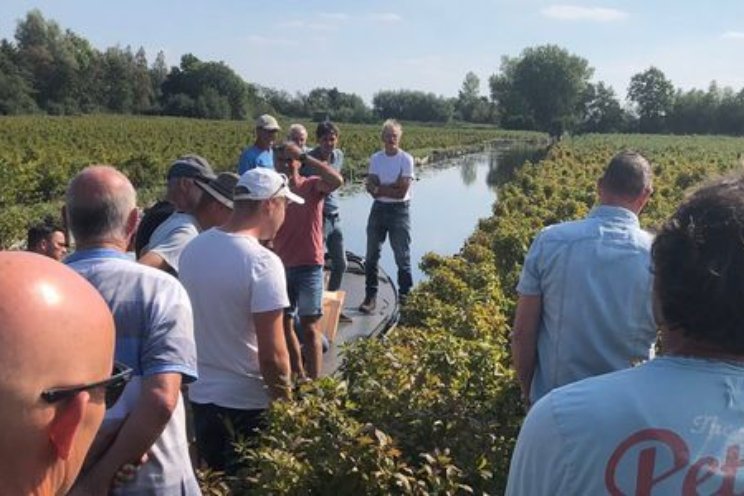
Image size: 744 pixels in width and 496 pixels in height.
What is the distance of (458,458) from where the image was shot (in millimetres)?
3184

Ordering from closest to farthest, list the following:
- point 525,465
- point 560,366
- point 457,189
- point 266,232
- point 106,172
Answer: point 525,465, point 106,172, point 560,366, point 266,232, point 457,189

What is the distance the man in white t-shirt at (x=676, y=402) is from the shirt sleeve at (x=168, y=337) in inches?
51.6

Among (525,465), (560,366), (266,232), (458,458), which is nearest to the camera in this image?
(525,465)

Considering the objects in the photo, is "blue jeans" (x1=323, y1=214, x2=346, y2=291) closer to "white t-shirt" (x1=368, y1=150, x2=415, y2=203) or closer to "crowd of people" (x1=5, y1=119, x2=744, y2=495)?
"white t-shirt" (x1=368, y1=150, x2=415, y2=203)

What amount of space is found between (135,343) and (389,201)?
18.5ft

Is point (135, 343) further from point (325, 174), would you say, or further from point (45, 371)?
point (325, 174)

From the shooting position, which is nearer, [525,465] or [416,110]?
[525,465]

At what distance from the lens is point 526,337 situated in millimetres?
3516

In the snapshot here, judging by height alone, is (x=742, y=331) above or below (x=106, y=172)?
below

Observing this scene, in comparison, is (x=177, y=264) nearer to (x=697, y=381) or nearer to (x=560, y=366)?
(x=560, y=366)

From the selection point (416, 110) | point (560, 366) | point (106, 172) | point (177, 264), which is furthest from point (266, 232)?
point (416, 110)

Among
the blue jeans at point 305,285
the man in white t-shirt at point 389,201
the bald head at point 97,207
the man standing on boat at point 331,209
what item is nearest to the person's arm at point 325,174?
the blue jeans at point 305,285

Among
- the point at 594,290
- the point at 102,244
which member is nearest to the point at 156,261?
the point at 102,244

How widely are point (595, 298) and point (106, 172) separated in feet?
6.59
